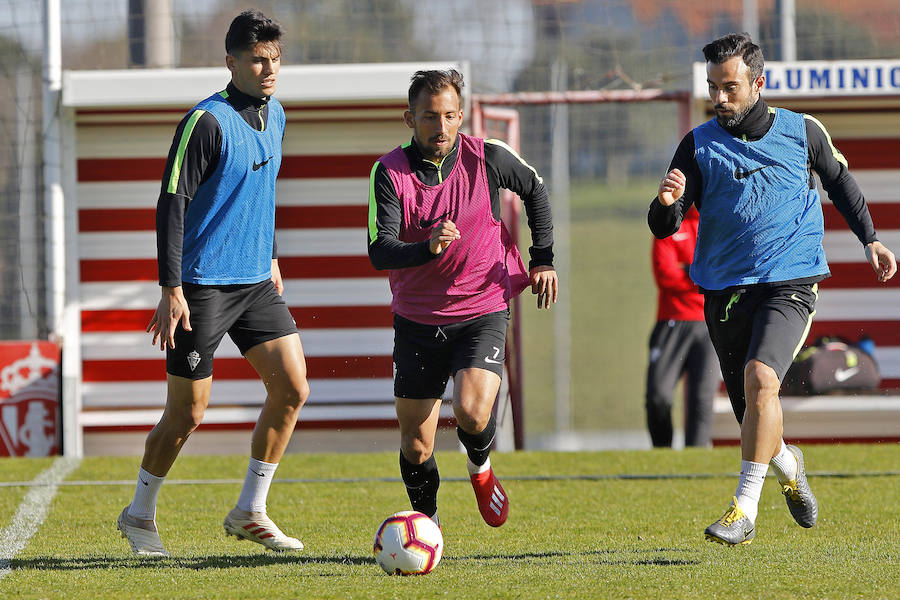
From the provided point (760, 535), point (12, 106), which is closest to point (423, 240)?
point (760, 535)

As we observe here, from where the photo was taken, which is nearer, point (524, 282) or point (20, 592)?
point (20, 592)

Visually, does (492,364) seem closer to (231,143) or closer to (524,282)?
(524,282)

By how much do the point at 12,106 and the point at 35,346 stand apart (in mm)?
2032

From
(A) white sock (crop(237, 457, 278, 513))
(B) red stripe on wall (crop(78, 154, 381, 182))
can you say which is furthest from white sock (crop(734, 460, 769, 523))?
(B) red stripe on wall (crop(78, 154, 381, 182))

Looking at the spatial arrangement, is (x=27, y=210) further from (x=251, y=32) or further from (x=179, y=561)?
(x=179, y=561)

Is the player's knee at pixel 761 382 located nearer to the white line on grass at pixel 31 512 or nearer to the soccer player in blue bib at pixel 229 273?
the soccer player in blue bib at pixel 229 273

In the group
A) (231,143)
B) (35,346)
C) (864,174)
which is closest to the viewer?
(231,143)

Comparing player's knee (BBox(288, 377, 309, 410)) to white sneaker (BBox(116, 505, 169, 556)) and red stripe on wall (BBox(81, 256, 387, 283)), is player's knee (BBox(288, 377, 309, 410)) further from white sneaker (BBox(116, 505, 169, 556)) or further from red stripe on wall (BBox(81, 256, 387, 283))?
red stripe on wall (BBox(81, 256, 387, 283))

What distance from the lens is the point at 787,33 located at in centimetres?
1099

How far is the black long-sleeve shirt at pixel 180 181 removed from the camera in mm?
5328

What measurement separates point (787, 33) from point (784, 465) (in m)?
6.31

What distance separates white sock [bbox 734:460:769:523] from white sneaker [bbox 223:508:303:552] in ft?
6.38

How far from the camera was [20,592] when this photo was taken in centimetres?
478

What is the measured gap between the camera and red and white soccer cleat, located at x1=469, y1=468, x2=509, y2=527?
5699mm
